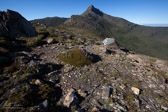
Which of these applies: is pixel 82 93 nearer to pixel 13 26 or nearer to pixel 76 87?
pixel 76 87

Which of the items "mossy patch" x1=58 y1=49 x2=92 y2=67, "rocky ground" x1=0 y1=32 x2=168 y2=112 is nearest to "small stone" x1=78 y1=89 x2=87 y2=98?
"rocky ground" x1=0 y1=32 x2=168 y2=112

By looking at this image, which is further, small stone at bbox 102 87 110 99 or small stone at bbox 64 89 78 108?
small stone at bbox 102 87 110 99

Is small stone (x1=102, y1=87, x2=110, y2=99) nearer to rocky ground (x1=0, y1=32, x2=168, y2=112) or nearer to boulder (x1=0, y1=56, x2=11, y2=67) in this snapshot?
rocky ground (x1=0, y1=32, x2=168, y2=112)

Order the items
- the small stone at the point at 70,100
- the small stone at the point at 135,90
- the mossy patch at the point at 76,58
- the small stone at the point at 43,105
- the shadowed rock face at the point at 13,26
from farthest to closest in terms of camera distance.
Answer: the shadowed rock face at the point at 13,26, the mossy patch at the point at 76,58, the small stone at the point at 135,90, the small stone at the point at 70,100, the small stone at the point at 43,105

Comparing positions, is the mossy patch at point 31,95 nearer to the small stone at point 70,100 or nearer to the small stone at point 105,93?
the small stone at point 70,100

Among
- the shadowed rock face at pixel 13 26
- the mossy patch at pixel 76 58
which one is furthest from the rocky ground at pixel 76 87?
the shadowed rock face at pixel 13 26

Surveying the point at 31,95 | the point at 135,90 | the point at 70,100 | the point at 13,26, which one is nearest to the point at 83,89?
the point at 70,100
